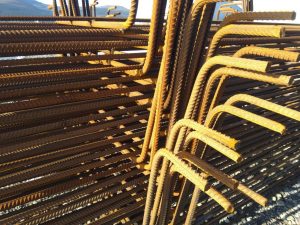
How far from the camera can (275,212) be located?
13.6 feet

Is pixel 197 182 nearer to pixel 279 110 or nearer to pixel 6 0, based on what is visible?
pixel 279 110

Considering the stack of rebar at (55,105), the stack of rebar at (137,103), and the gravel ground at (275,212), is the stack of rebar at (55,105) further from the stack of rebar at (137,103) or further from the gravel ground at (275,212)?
the gravel ground at (275,212)

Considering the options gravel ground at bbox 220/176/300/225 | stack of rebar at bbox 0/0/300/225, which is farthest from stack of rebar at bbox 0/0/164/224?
gravel ground at bbox 220/176/300/225

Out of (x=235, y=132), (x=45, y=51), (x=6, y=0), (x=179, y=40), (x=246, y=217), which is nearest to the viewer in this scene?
(x=45, y=51)

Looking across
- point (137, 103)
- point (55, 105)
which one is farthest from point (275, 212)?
point (55, 105)

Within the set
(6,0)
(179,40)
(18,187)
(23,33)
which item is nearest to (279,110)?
(179,40)

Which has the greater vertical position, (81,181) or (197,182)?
(197,182)

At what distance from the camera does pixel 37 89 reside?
160 centimetres

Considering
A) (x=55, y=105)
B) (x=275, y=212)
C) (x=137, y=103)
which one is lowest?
(x=275, y=212)

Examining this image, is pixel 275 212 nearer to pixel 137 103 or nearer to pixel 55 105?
pixel 137 103

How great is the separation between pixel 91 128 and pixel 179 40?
2.83 feet

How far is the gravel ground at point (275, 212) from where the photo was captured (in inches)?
155

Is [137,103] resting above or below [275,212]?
above

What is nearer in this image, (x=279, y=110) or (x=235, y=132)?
(x=279, y=110)
